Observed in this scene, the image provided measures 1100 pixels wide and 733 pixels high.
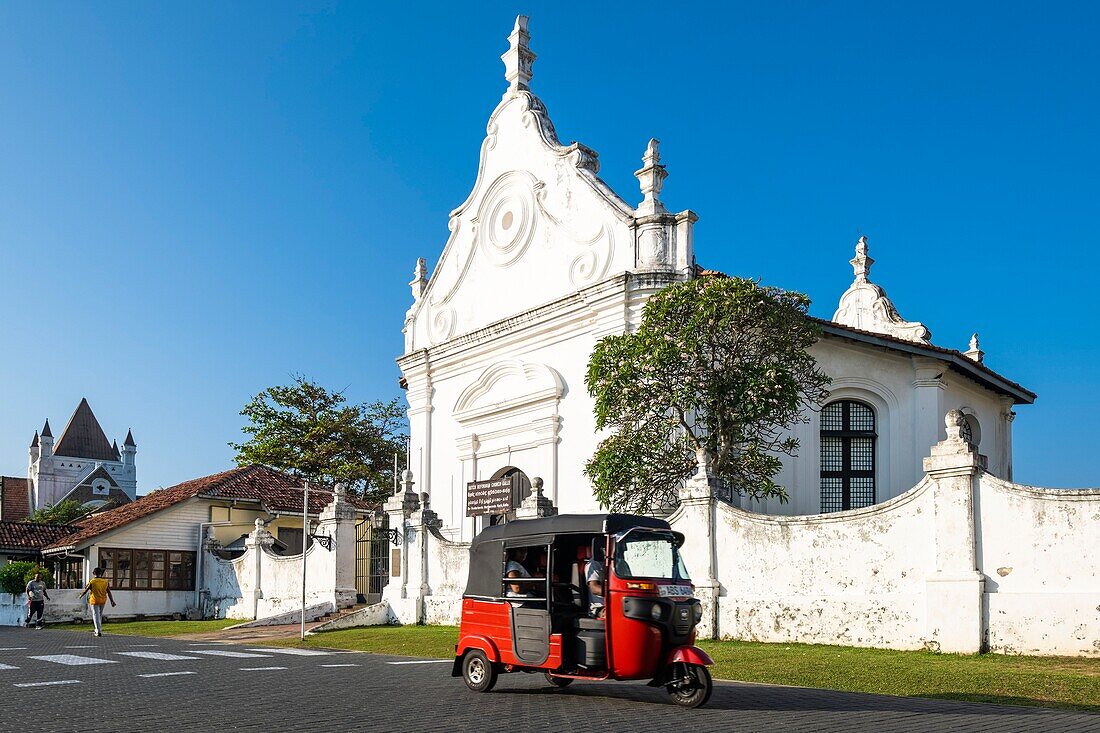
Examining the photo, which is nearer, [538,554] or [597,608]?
[597,608]

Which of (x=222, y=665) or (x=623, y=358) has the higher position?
(x=623, y=358)

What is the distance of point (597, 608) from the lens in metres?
11.2

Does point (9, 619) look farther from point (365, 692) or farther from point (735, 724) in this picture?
point (735, 724)

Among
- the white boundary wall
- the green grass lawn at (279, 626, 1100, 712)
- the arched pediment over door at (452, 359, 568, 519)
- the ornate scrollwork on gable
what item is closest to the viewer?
the green grass lawn at (279, 626, 1100, 712)

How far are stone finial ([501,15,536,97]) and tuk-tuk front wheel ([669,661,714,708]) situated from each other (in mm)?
23258

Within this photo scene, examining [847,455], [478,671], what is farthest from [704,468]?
[847,455]

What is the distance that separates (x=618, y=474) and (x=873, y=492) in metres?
8.97

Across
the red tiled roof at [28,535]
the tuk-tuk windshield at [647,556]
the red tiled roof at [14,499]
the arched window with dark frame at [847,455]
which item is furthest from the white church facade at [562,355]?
the red tiled roof at [14,499]

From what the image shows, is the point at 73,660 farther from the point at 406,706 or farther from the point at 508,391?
the point at 508,391

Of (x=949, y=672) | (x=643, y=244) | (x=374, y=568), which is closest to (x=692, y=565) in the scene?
(x=949, y=672)

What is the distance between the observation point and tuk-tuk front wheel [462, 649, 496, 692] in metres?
11.8

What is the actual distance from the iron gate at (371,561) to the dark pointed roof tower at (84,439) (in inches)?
4174

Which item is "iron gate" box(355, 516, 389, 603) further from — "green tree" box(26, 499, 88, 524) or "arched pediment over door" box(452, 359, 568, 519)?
"green tree" box(26, 499, 88, 524)

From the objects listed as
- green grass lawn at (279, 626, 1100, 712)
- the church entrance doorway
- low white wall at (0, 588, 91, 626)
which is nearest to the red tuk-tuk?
green grass lawn at (279, 626, 1100, 712)
